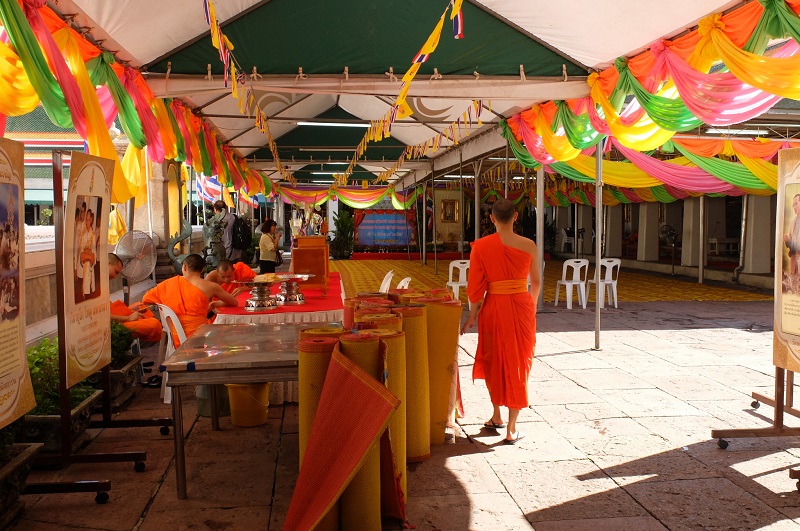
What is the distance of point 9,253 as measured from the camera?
2867mm

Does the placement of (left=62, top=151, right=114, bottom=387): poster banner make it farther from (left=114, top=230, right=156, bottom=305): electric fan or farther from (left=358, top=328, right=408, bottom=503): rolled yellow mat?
(left=114, top=230, right=156, bottom=305): electric fan

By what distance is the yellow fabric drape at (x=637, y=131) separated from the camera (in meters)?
6.21

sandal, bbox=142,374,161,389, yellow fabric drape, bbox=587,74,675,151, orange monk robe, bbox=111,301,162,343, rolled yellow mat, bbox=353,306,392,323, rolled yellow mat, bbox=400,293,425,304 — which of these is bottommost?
sandal, bbox=142,374,161,389

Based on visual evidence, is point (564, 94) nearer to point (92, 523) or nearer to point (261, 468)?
point (261, 468)

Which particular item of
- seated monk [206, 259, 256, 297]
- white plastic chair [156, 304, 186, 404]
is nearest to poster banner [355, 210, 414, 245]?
seated monk [206, 259, 256, 297]

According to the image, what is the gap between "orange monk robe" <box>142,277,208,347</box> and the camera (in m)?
5.24

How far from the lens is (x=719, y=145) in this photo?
9.79 m

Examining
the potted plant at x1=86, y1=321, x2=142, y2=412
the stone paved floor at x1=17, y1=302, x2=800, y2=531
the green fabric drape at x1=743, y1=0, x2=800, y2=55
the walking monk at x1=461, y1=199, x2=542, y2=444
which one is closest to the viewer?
the stone paved floor at x1=17, y1=302, x2=800, y2=531

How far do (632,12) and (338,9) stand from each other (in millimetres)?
2566

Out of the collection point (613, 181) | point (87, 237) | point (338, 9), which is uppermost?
point (338, 9)

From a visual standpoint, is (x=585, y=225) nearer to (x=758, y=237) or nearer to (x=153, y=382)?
(x=758, y=237)

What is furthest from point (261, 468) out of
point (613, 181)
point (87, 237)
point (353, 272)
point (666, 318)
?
point (353, 272)

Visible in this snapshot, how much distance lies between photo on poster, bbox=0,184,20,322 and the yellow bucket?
1.77 metres

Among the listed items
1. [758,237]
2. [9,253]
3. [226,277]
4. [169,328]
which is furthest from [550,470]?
[758,237]
